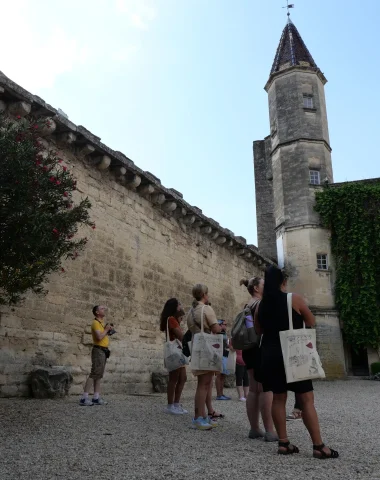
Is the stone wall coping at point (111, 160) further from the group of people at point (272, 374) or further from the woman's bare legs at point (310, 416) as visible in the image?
the woman's bare legs at point (310, 416)

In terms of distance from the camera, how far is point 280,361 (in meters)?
3.90

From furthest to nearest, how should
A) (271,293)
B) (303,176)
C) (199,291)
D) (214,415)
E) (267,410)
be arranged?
1. (303,176)
2. (214,415)
3. (199,291)
4. (267,410)
5. (271,293)

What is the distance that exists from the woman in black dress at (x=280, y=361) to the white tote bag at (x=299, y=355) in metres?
0.08

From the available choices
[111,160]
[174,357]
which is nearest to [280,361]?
[174,357]

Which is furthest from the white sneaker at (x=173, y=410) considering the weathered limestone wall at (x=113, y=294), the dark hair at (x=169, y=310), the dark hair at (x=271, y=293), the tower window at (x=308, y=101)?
the tower window at (x=308, y=101)

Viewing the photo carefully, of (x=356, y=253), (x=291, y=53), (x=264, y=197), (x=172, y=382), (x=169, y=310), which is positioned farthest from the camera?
(x=264, y=197)

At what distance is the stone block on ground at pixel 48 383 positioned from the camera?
Result: 271 inches

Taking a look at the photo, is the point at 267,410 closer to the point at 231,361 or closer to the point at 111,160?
the point at 231,361

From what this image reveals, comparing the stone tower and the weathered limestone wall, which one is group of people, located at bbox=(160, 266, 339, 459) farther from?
the stone tower

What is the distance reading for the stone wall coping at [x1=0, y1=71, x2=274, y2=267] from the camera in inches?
293

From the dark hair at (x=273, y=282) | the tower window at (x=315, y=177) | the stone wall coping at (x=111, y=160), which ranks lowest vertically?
the dark hair at (x=273, y=282)

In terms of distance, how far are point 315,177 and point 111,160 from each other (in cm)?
1413

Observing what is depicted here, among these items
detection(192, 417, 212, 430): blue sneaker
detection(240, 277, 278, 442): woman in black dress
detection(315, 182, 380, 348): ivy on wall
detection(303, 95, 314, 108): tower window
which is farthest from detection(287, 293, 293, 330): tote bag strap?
detection(303, 95, 314, 108): tower window

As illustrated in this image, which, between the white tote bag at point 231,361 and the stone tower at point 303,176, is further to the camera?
the stone tower at point 303,176
